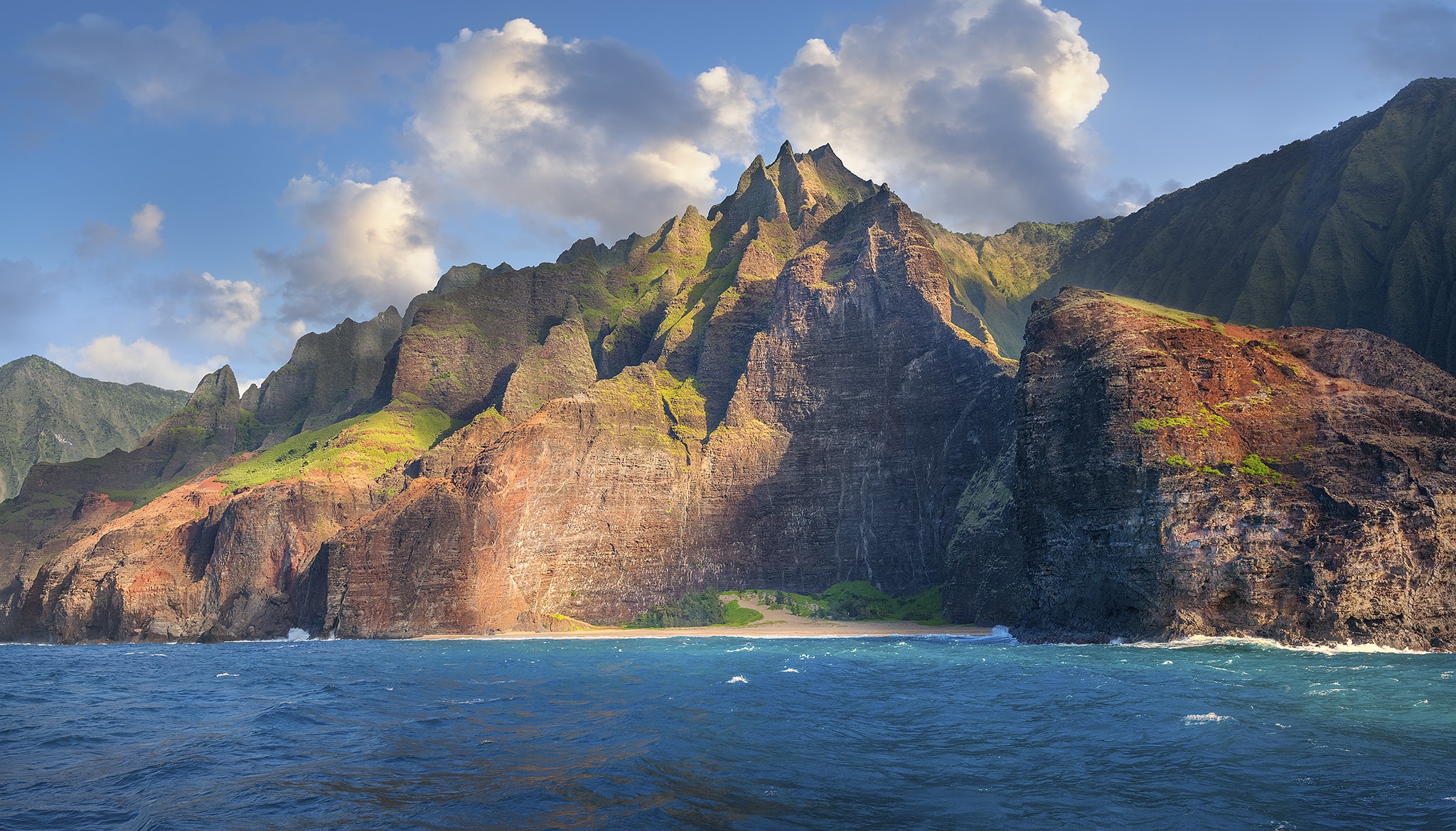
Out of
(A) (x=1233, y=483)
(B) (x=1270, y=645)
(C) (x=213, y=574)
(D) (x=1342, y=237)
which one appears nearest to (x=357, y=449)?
(C) (x=213, y=574)

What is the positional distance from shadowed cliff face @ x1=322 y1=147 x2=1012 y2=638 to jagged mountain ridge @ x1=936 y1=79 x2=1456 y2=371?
167 ft

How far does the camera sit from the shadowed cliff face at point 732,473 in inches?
4697

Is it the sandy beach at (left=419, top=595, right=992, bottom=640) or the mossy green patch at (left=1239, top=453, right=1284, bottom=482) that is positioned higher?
the mossy green patch at (left=1239, top=453, right=1284, bottom=482)

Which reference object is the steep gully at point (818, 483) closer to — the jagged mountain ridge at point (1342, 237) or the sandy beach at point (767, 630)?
the sandy beach at point (767, 630)

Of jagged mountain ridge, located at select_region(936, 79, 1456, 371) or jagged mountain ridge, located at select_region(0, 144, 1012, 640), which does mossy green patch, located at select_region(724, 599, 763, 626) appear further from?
jagged mountain ridge, located at select_region(936, 79, 1456, 371)

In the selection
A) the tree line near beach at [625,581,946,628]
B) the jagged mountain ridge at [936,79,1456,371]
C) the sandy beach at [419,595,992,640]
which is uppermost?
the jagged mountain ridge at [936,79,1456,371]

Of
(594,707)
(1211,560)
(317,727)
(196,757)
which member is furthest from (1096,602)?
(196,757)

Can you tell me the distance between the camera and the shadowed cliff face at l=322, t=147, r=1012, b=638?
119312 millimetres

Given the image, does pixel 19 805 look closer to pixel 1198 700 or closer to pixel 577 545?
pixel 1198 700

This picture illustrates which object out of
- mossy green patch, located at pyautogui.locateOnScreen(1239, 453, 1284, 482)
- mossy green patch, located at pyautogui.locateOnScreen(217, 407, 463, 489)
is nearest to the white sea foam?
mossy green patch, located at pyautogui.locateOnScreen(1239, 453, 1284, 482)

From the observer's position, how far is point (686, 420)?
14812 centimetres

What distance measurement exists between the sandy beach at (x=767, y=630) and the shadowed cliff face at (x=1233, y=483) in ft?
81.1

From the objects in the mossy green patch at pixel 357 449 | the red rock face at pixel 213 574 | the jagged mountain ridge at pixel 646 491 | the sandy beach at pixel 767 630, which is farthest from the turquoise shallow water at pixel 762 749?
the mossy green patch at pixel 357 449

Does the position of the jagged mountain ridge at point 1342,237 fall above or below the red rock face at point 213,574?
above
